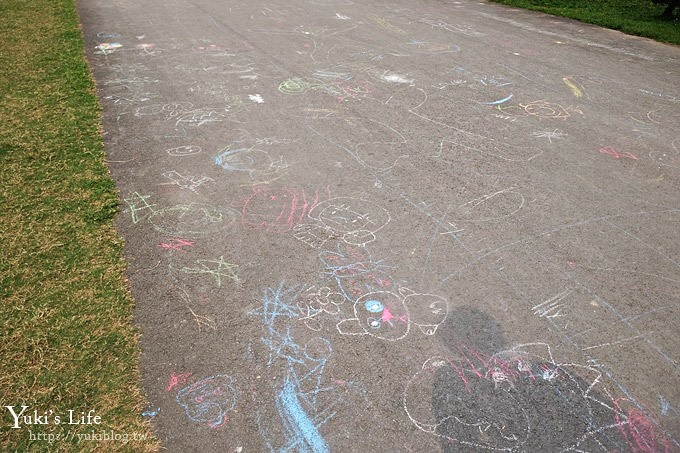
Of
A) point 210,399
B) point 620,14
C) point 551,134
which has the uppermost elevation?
point 620,14

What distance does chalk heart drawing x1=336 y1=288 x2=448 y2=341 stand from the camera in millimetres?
2924

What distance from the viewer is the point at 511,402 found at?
8.28 ft

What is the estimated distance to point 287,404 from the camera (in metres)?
2.49

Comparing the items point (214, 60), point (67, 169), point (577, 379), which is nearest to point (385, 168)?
point (577, 379)

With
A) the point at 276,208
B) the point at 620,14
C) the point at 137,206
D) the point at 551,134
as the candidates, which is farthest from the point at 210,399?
the point at 620,14

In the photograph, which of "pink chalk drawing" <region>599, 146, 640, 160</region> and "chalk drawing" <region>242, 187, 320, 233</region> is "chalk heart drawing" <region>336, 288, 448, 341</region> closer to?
"chalk drawing" <region>242, 187, 320, 233</region>

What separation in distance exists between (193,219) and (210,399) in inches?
70.8

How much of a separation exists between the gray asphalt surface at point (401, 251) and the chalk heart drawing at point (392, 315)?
0.02m

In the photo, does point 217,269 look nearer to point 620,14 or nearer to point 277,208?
point 277,208

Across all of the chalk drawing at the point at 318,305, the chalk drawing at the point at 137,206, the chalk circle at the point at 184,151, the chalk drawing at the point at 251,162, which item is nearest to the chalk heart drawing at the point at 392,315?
the chalk drawing at the point at 318,305

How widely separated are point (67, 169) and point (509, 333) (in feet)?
14.1

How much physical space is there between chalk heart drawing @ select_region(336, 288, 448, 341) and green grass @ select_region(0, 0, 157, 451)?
136 cm

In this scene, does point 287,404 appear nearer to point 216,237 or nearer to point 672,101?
point 216,237

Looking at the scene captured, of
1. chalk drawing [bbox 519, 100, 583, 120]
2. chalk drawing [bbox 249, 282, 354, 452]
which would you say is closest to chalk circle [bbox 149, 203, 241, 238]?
chalk drawing [bbox 249, 282, 354, 452]
